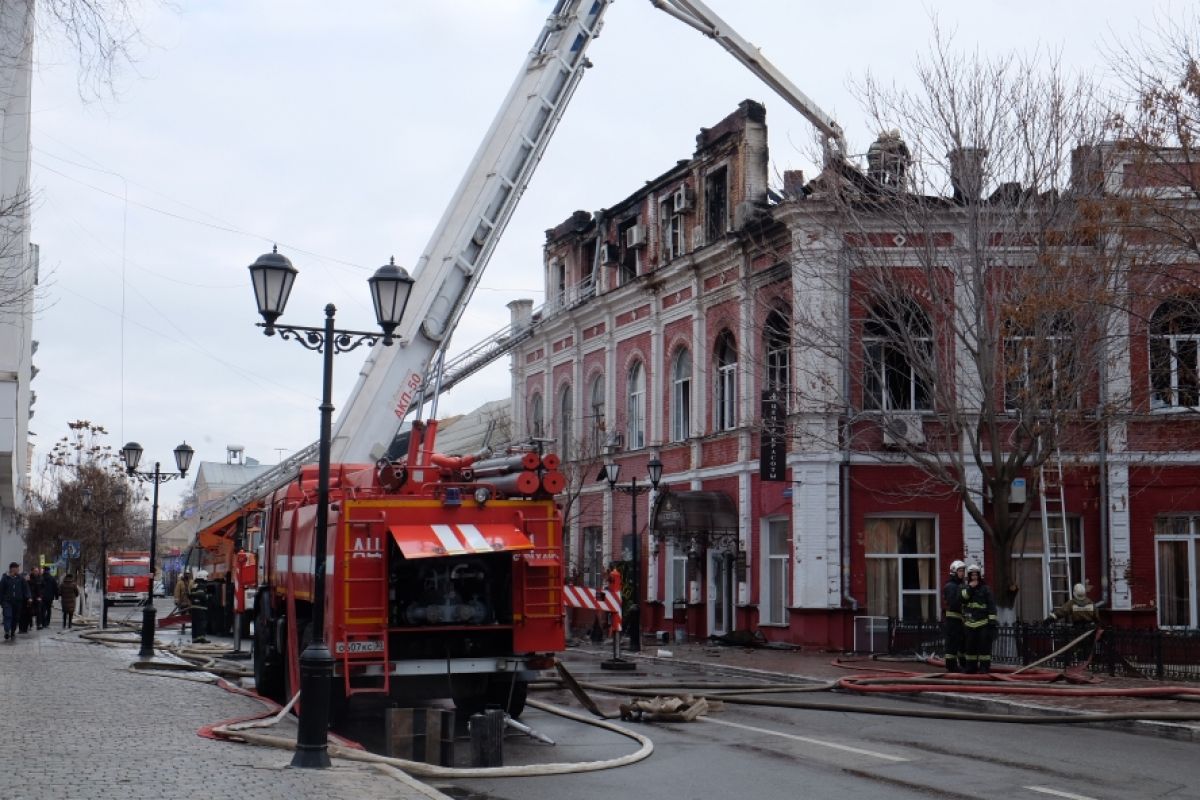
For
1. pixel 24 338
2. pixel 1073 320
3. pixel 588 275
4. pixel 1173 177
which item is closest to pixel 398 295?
pixel 1173 177

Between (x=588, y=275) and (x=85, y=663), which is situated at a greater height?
(x=588, y=275)

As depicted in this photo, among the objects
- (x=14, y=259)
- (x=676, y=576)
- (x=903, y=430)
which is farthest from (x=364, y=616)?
(x=676, y=576)

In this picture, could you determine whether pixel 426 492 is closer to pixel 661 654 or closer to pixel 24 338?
pixel 661 654

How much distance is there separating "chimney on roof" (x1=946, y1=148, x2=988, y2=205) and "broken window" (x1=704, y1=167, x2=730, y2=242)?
1071 cm

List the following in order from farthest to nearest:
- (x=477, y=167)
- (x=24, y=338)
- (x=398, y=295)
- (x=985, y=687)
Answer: (x=24, y=338)
(x=477, y=167)
(x=985, y=687)
(x=398, y=295)

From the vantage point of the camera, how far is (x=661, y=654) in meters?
28.3

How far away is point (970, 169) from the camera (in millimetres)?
23641

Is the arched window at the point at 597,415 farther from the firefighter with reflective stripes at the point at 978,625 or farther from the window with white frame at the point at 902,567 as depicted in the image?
the firefighter with reflective stripes at the point at 978,625

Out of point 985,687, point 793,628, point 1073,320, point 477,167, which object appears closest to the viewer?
point 985,687

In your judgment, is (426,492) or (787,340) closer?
(426,492)

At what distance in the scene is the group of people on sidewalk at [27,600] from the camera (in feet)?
103

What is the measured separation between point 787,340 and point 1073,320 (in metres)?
8.82

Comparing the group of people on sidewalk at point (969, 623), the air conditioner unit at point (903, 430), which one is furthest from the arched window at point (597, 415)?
the group of people on sidewalk at point (969, 623)

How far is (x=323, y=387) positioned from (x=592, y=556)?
97.8 feet
